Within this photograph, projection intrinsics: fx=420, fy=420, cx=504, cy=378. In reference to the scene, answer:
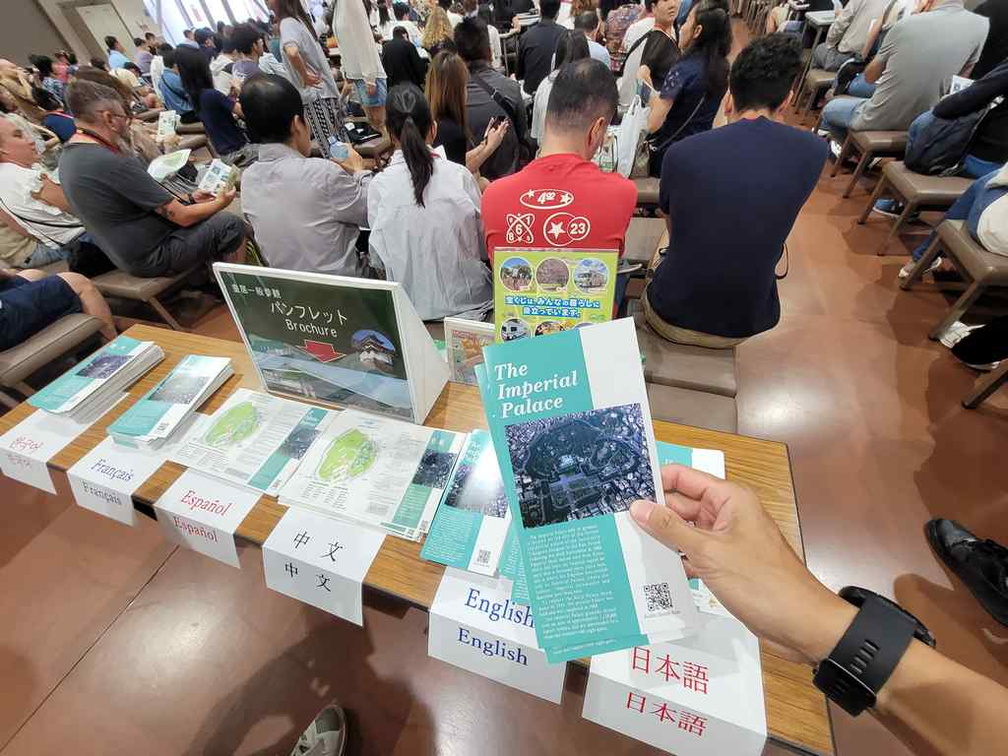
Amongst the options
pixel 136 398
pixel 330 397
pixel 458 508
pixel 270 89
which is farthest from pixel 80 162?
pixel 458 508

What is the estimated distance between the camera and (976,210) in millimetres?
2023

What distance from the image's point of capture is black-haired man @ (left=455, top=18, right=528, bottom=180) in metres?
2.69

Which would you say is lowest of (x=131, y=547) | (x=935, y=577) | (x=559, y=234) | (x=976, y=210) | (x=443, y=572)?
(x=935, y=577)

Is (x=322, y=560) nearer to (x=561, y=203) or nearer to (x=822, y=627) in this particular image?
(x=822, y=627)

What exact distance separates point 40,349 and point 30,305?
24 centimetres

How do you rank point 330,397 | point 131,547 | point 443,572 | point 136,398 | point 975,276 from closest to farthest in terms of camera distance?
point 443,572, point 330,397, point 136,398, point 131,547, point 975,276

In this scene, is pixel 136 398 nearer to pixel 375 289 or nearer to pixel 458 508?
pixel 375 289

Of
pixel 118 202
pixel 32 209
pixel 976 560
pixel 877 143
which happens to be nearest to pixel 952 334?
pixel 976 560

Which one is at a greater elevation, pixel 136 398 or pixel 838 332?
pixel 136 398

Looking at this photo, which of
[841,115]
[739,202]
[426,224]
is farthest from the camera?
[841,115]

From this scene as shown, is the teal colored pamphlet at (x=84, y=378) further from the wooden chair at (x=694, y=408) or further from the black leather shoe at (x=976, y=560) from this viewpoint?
the black leather shoe at (x=976, y=560)

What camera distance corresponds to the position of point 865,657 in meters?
0.56

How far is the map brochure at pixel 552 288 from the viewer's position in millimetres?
853

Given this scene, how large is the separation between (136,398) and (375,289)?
0.89 meters
